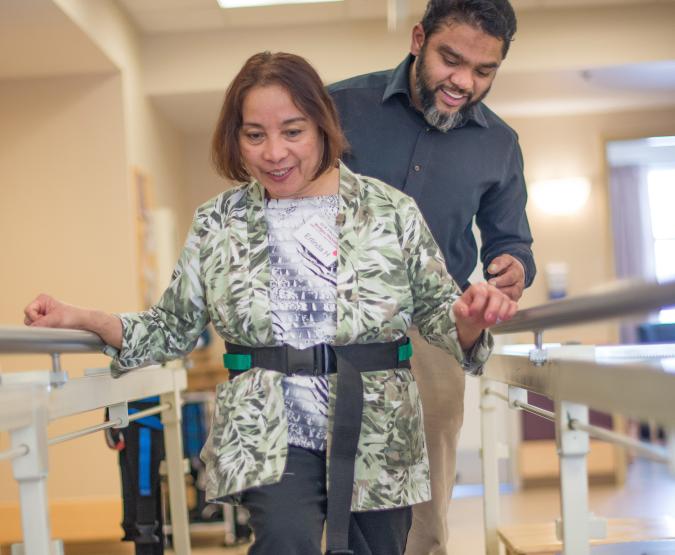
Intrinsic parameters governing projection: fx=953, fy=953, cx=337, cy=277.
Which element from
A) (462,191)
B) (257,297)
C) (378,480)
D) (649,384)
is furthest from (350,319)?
(462,191)

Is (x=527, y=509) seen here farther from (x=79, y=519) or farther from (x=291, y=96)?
(x=291, y=96)

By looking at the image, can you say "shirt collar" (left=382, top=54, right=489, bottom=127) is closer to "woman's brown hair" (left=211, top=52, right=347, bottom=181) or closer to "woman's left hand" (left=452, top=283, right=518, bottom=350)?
"woman's brown hair" (left=211, top=52, right=347, bottom=181)

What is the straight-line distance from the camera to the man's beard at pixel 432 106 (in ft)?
7.41

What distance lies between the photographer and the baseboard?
4.79m

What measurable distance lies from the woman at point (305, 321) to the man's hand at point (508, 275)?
0.39 m

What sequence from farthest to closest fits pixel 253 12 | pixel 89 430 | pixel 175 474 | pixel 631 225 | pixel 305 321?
1. pixel 631 225
2. pixel 253 12
3. pixel 175 474
4. pixel 89 430
5. pixel 305 321

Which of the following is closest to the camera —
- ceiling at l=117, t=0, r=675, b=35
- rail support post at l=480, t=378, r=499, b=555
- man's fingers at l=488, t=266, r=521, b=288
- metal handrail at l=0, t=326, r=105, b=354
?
metal handrail at l=0, t=326, r=105, b=354

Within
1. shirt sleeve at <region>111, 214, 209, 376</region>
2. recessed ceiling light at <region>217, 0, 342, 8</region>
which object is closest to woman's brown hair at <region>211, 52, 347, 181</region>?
shirt sleeve at <region>111, 214, 209, 376</region>

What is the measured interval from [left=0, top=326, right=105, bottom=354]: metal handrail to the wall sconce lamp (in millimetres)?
5945

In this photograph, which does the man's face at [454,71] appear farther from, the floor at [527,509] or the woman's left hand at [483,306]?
the floor at [527,509]

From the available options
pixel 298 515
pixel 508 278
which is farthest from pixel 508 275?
pixel 298 515

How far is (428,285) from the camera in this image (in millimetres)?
1578

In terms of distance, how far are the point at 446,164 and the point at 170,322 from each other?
0.95 meters

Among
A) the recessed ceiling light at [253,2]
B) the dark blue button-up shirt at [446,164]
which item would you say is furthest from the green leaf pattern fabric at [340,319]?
the recessed ceiling light at [253,2]
